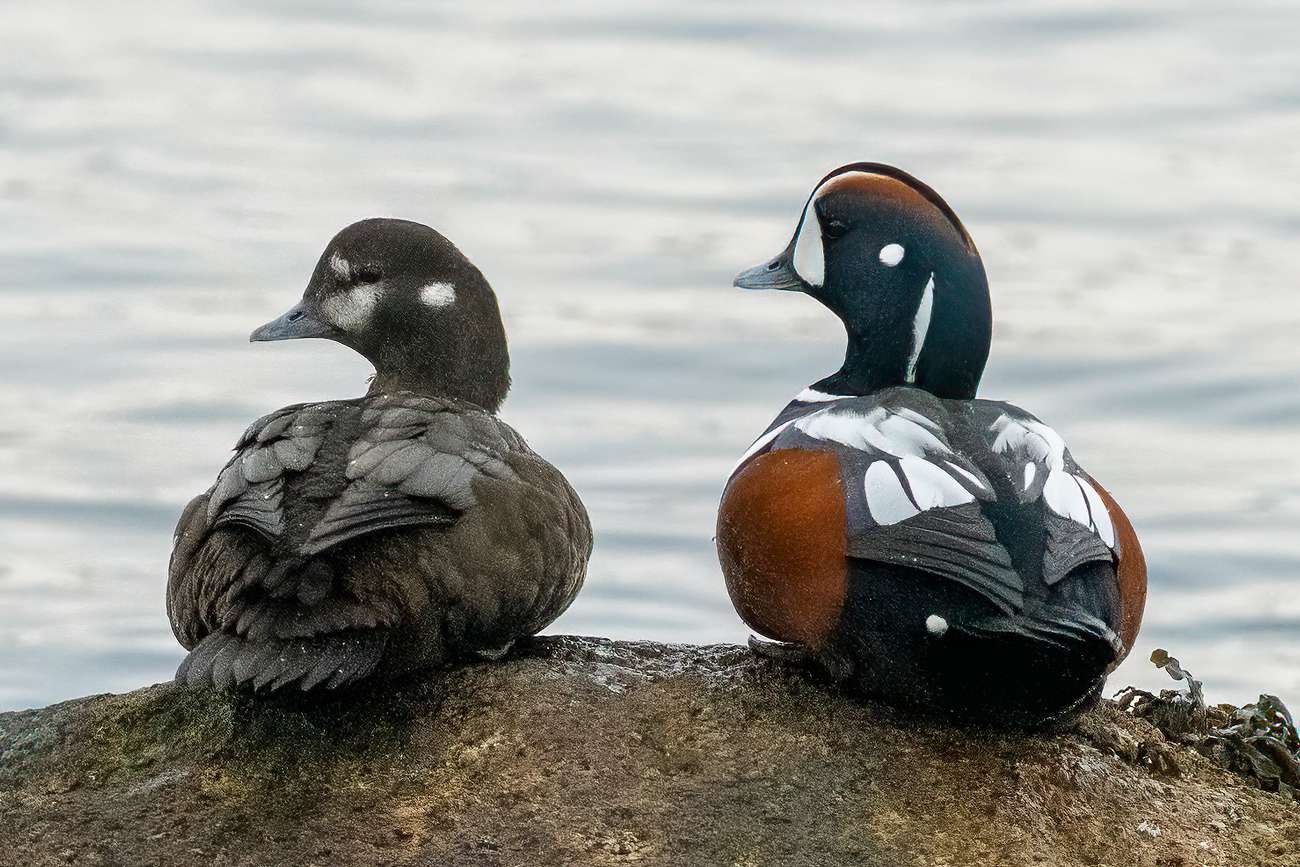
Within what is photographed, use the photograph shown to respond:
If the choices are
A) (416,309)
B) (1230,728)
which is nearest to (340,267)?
(416,309)

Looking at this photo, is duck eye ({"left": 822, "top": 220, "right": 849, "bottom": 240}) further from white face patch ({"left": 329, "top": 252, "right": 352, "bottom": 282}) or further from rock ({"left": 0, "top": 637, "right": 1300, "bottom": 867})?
white face patch ({"left": 329, "top": 252, "right": 352, "bottom": 282})

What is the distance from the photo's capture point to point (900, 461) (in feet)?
16.5

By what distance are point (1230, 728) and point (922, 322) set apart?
1.67 metres

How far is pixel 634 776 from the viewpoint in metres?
4.89

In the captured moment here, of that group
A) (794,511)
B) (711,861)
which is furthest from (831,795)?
(794,511)

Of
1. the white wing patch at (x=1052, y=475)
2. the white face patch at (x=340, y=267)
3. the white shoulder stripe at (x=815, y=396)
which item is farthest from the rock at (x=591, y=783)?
the white face patch at (x=340, y=267)

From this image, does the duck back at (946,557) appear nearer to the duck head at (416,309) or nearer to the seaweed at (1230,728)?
the seaweed at (1230,728)

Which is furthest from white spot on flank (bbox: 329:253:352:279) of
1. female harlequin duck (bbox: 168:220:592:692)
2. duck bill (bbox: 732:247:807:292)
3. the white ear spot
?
duck bill (bbox: 732:247:807:292)

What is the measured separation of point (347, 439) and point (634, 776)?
4.41ft

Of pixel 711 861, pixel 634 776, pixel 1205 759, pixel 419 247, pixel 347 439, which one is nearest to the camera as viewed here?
pixel 711 861

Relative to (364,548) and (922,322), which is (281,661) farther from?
(922,322)

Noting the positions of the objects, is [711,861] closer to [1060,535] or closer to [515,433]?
[1060,535]

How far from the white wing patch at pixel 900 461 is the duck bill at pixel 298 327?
2322 mm

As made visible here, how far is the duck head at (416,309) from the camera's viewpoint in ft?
22.1
